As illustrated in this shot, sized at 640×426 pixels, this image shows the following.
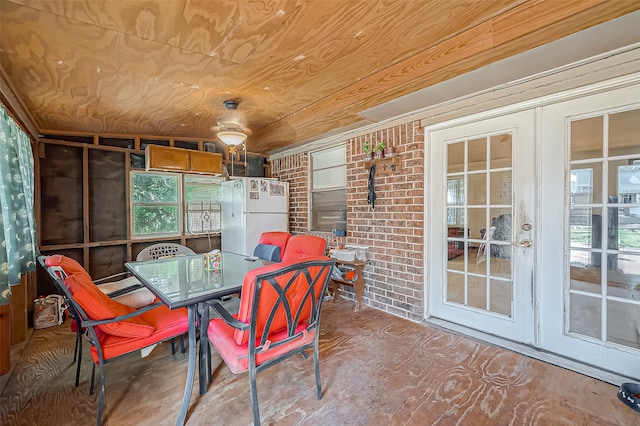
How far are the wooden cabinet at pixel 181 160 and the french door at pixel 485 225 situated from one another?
3.11 metres

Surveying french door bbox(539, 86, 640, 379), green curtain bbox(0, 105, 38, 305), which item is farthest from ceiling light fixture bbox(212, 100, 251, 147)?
french door bbox(539, 86, 640, 379)

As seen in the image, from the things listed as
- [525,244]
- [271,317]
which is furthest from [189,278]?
[525,244]

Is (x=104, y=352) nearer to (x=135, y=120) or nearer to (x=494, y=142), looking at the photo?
(x=135, y=120)

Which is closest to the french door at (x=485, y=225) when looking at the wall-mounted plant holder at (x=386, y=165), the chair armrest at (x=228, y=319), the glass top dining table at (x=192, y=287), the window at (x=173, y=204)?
the wall-mounted plant holder at (x=386, y=165)

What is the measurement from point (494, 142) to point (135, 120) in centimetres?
376

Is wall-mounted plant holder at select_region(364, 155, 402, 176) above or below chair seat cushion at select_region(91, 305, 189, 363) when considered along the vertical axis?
above

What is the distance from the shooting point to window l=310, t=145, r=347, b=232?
3.92 metres

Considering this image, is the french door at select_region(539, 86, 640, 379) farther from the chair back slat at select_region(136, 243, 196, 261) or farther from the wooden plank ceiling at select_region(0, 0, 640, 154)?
the chair back slat at select_region(136, 243, 196, 261)

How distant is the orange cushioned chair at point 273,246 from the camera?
3045 mm

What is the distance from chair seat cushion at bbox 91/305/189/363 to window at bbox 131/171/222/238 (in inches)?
91.1

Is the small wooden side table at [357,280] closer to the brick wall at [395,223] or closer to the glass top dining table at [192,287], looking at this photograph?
the brick wall at [395,223]

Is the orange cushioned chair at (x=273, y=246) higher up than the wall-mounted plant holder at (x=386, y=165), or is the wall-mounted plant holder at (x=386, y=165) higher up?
the wall-mounted plant holder at (x=386, y=165)

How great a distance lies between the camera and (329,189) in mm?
4074

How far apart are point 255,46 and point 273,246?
1966 millimetres
